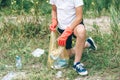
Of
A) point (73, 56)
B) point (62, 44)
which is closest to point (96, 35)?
point (73, 56)

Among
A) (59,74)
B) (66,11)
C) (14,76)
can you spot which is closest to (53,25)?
(66,11)

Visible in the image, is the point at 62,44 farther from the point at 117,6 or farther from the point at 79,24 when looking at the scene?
the point at 117,6

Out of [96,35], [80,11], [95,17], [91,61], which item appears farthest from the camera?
[95,17]

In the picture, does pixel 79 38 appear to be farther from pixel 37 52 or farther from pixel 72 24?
pixel 37 52

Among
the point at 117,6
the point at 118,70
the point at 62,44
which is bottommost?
the point at 118,70

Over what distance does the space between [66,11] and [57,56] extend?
1.79ft

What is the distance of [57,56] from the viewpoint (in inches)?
203

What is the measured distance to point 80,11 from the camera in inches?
195

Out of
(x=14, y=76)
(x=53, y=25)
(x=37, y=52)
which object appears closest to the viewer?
(x=14, y=76)

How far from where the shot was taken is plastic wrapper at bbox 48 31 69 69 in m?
5.15

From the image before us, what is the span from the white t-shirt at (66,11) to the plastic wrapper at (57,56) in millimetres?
186

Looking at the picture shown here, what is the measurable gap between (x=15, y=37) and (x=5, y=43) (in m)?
0.19

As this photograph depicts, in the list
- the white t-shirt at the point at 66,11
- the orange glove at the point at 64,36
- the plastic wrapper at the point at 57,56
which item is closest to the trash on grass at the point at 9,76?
the plastic wrapper at the point at 57,56

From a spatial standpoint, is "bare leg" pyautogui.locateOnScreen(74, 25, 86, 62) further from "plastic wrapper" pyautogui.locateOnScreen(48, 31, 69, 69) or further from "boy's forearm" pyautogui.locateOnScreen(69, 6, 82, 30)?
"plastic wrapper" pyautogui.locateOnScreen(48, 31, 69, 69)
